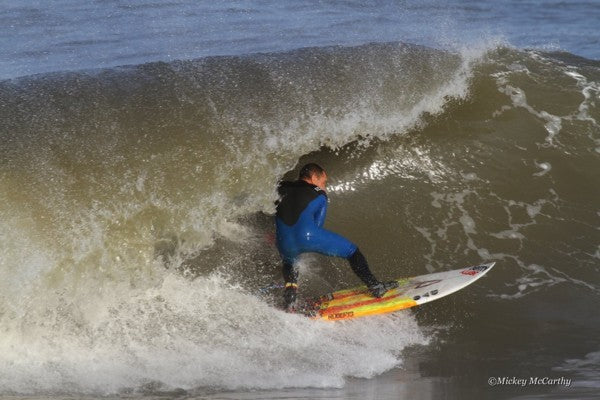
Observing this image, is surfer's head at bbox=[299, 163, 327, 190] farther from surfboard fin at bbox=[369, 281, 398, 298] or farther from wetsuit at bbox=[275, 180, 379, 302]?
surfboard fin at bbox=[369, 281, 398, 298]

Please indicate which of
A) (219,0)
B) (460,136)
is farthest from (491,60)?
(219,0)

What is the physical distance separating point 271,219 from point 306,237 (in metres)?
1.16

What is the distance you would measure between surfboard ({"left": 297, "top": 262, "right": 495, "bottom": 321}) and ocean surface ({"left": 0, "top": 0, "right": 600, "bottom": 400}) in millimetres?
115

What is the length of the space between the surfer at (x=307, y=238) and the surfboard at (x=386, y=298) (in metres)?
0.10

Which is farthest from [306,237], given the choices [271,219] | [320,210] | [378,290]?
[271,219]

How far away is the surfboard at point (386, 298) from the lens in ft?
21.4

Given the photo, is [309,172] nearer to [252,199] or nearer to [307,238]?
[307,238]

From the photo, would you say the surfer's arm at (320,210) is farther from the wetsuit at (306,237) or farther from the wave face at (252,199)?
the wave face at (252,199)

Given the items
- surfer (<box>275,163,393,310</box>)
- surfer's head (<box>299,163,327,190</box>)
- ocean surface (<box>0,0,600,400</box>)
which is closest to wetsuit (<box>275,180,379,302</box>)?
surfer (<box>275,163,393,310</box>)

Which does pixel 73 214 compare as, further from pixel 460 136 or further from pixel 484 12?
pixel 484 12

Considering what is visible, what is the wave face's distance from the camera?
5.96 m

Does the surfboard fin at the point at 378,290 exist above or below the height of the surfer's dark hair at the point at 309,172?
below

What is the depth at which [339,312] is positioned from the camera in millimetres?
6508

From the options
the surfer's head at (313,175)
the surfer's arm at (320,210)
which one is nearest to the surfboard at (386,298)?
the surfer's arm at (320,210)
